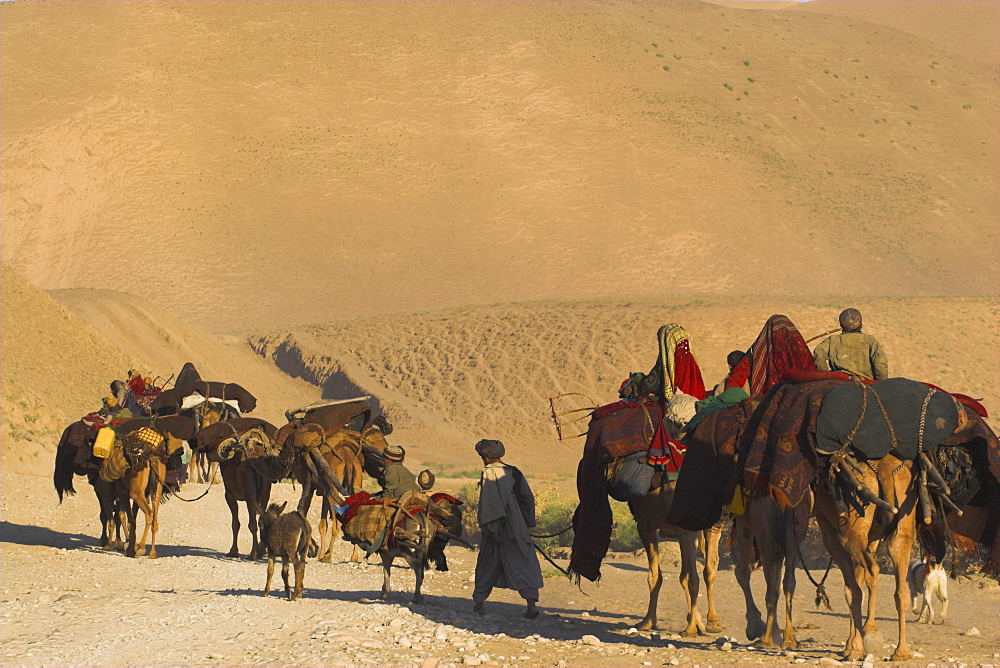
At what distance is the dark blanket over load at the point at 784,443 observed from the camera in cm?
921

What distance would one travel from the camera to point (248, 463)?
1689 cm

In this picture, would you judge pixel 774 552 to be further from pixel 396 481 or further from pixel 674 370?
pixel 396 481

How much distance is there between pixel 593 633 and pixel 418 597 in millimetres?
1971

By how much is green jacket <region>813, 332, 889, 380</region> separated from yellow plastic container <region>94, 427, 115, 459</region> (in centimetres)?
1063

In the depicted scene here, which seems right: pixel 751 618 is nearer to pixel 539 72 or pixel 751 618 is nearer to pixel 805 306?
pixel 805 306

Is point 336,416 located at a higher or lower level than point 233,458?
higher

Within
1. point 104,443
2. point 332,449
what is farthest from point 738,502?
point 104,443

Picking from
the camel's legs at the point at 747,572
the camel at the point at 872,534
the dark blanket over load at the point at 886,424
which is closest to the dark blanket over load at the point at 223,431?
the camel's legs at the point at 747,572

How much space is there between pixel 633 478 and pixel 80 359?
2625cm

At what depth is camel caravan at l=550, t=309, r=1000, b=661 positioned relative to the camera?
9.20 m

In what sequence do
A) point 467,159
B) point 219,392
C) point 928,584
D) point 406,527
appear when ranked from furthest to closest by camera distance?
point 467,159 < point 219,392 < point 928,584 < point 406,527

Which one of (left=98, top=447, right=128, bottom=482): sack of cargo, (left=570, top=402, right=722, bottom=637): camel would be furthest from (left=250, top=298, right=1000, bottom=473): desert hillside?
(left=570, top=402, right=722, bottom=637): camel

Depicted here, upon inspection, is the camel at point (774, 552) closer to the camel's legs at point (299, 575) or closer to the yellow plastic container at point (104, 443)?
the camel's legs at point (299, 575)

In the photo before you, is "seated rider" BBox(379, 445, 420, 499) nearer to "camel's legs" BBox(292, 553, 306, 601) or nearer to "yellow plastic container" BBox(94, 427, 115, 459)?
"camel's legs" BBox(292, 553, 306, 601)
